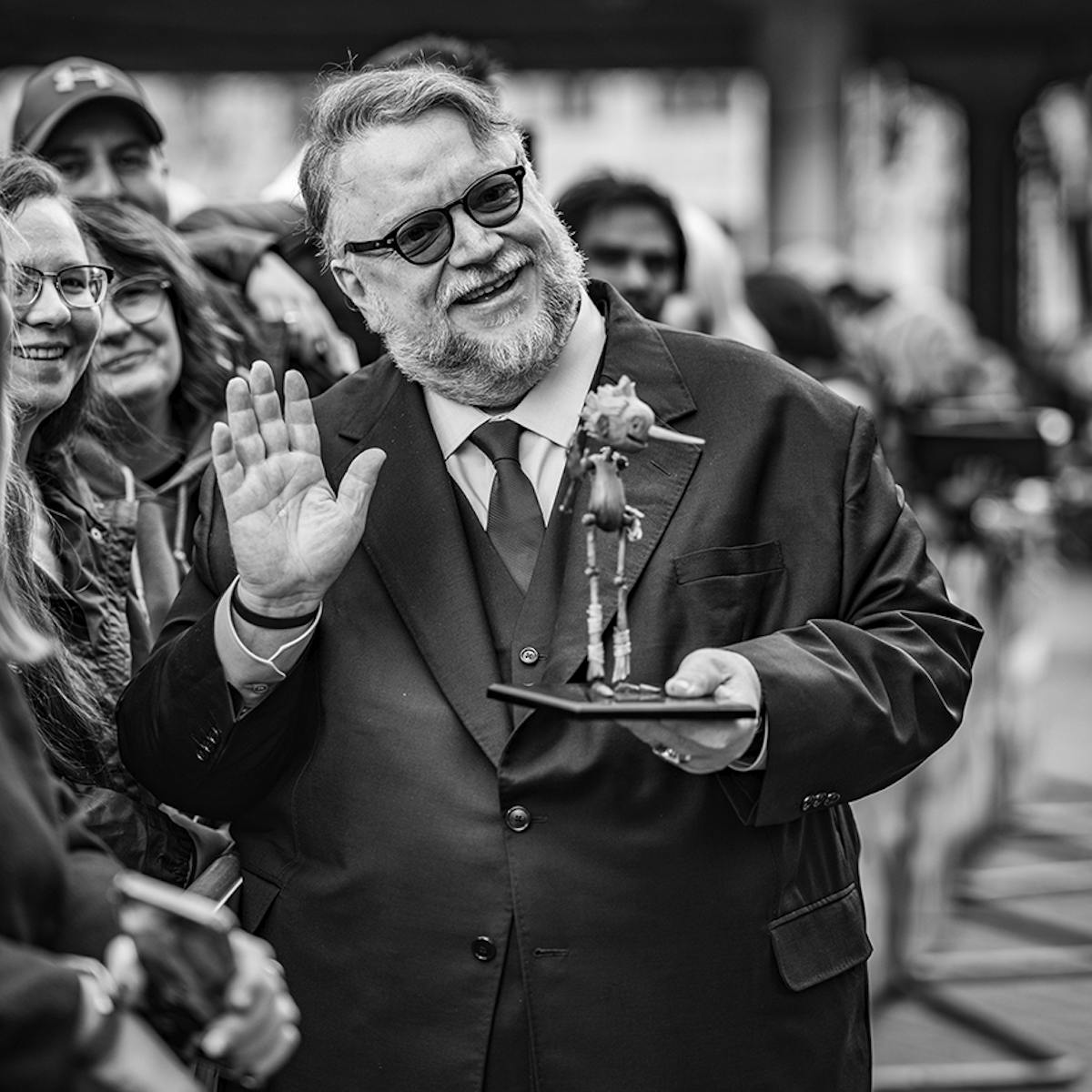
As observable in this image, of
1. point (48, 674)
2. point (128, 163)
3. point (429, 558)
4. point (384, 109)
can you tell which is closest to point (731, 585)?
point (429, 558)

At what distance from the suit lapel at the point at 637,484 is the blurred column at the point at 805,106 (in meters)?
16.3

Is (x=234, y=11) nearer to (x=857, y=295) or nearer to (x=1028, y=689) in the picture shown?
(x=857, y=295)

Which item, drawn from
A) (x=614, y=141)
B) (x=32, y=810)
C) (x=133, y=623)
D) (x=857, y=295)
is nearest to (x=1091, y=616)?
(x=857, y=295)

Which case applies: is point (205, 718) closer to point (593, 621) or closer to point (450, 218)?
point (593, 621)

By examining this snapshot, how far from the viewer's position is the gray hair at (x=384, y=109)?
2635mm

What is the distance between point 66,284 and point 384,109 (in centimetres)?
64

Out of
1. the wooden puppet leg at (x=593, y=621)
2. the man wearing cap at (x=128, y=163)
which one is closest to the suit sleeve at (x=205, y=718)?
the wooden puppet leg at (x=593, y=621)

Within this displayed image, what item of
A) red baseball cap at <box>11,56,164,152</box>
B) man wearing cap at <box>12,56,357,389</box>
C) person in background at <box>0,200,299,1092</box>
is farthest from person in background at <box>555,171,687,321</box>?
person in background at <box>0,200,299,1092</box>

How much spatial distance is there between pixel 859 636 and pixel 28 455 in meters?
1.37

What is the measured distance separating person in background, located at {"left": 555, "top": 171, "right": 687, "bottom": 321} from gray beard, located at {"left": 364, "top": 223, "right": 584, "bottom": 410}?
174 centimetres

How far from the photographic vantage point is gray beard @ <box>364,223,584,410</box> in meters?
2.64

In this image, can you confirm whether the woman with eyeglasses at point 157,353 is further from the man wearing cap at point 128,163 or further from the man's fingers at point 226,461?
the man's fingers at point 226,461

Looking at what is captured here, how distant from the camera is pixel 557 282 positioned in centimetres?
268

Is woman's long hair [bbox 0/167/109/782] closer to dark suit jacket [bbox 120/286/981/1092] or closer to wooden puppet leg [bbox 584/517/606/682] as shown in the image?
dark suit jacket [bbox 120/286/981/1092]
